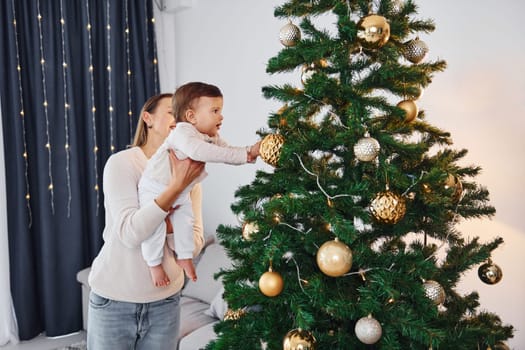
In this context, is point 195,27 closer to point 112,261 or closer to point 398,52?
point 112,261

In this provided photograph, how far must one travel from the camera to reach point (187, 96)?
1.55 metres

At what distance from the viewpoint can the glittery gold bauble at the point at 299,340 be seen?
0.95 meters

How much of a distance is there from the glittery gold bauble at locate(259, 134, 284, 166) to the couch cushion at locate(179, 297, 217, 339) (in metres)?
1.72

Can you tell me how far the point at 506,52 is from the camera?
174 centimetres

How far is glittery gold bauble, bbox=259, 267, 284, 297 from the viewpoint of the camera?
985 millimetres

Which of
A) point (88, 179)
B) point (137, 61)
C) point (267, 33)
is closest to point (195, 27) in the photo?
point (137, 61)

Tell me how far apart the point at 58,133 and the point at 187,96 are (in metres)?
2.11

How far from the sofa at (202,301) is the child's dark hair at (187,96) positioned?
1.19m

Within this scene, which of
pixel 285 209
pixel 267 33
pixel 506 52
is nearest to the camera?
pixel 285 209

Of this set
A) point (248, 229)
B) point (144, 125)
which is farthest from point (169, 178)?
point (248, 229)

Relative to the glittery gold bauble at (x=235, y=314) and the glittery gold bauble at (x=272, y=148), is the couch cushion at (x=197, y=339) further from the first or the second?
the glittery gold bauble at (x=272, y=148)

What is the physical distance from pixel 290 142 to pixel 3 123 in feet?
8.99

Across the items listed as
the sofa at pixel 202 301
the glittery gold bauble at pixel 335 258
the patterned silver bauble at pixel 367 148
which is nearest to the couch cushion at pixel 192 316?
the sofa at pixel 202 301

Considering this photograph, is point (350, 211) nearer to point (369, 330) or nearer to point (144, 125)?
point (369, 330)
